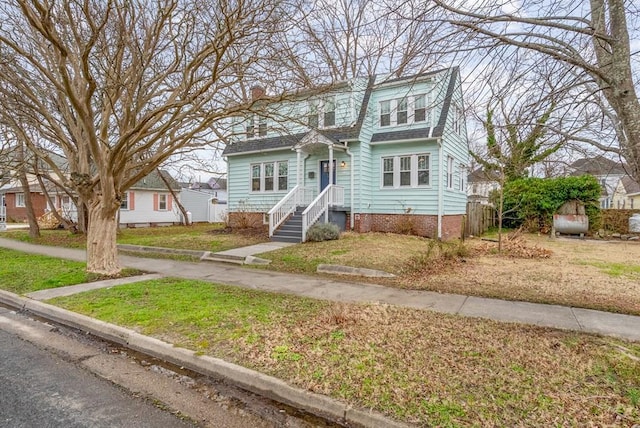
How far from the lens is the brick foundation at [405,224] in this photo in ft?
45.7

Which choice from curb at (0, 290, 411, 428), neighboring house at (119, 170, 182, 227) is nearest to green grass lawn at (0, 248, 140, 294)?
curb at (0, 290, 411, 428)

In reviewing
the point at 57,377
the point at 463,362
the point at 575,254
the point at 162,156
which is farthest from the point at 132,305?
the point at 575,254

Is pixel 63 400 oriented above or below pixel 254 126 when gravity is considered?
below

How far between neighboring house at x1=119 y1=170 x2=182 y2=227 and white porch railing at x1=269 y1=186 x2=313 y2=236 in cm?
1506

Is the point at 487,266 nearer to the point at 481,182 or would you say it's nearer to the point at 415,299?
the point at 415,299

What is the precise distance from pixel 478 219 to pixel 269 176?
11.2 metres

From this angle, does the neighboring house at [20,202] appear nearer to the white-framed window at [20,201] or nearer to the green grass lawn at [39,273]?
the white-framed window at [20,201]

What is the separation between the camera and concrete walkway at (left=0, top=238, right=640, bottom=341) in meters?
4.84

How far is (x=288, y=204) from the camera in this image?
14312 mm

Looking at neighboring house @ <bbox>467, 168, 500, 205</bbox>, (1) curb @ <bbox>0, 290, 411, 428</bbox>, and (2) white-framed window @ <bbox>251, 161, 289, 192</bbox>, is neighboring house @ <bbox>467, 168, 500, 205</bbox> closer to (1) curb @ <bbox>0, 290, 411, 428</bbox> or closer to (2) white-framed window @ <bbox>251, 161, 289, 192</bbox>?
(2) white-framed window @ <bbox>251, 161, 289, 192</bbox>

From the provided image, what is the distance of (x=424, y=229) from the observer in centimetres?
1399

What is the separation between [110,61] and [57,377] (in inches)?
259

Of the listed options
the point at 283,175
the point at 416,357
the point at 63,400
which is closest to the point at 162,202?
the point at 283,175

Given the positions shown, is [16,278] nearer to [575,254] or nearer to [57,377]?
[57,377]
